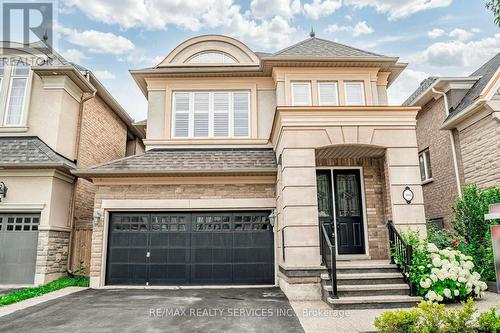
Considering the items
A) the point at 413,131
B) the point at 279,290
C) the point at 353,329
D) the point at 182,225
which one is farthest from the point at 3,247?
the point at 413,131

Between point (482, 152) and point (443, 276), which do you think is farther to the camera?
point (482, 152)

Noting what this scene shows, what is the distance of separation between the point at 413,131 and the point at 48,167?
A: 9953 millimetres

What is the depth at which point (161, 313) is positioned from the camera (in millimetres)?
6059

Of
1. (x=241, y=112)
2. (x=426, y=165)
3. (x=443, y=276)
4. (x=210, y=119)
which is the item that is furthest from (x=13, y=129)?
(x=426, y=165)

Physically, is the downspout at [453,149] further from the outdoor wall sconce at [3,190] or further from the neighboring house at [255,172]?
the outdoor wall sconce at [3,190]

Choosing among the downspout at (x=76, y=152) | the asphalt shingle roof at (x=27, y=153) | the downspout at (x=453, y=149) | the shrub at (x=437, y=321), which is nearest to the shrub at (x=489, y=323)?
the shrub at (x=437, y=321)

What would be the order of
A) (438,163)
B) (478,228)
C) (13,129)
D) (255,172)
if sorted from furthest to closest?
(438,163) < (13,129) < (255,172) < (478,228)

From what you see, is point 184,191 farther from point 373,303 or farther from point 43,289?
point 373,303

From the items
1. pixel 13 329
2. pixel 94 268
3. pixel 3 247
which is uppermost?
pixel 3 247

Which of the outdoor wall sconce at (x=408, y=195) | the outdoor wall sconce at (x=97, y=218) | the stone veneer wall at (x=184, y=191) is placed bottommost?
the outdoor wall sconce at (x=97, y=218)

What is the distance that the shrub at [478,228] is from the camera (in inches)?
283

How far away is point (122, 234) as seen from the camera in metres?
9.57

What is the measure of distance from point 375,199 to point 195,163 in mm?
5146

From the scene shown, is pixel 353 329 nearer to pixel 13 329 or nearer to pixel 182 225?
pixel 13 329
